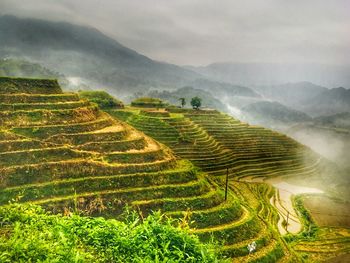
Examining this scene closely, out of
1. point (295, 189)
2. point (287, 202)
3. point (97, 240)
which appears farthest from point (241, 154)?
point (97, 240)

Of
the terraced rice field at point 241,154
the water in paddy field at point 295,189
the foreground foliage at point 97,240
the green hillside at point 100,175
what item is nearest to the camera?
the foreground foliage at point 97,240

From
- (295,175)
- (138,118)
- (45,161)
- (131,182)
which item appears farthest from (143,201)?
(295,175)

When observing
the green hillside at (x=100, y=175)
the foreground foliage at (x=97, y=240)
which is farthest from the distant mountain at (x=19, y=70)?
the foreground foliage at (x=97, y=240)

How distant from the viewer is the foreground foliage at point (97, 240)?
7348mm

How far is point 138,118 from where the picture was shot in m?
62.8

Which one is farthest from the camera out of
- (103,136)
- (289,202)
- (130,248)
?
(289,202)

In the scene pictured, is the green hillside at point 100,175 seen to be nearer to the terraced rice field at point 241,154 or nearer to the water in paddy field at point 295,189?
the terraced rice field at point 241,154

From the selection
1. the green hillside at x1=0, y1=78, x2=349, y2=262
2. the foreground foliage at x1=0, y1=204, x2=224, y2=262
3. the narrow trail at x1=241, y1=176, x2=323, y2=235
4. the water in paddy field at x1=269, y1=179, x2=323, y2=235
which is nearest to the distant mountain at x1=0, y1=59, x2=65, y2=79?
the narrow trail at x1=241, y1=176, x2=323, y2=235

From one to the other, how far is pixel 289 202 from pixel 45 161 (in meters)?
34.2

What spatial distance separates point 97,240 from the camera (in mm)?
8594

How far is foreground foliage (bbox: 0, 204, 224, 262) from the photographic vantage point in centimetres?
735

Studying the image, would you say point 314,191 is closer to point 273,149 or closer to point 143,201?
point 273,149

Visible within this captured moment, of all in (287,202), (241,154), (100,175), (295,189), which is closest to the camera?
(100,175)

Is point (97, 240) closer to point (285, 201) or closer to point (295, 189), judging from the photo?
point (285, 201)
